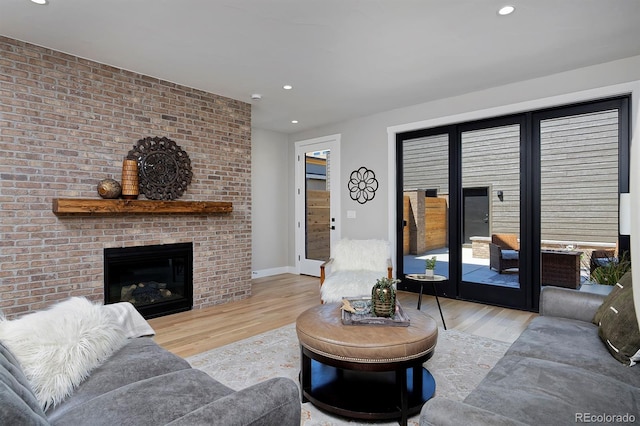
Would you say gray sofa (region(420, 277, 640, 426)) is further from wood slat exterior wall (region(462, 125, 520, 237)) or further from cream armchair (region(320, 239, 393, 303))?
wood slat exterior wall (region(462, 125, 520, 237))

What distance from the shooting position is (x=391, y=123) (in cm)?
516

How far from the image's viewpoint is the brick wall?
10.2 feet

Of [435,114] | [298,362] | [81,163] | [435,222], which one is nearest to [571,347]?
[298,362]

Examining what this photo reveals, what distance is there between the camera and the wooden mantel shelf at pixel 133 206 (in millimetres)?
3246

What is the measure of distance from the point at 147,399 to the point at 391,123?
4.59m

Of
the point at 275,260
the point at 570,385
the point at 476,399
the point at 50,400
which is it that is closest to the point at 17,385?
the point at 50,400

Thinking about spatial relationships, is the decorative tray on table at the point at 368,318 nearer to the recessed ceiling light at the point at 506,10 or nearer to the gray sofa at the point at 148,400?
the gray sofa at the point at 148,400

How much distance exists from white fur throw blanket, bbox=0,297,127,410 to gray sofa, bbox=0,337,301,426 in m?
0.05

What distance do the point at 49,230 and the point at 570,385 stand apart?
154 inches

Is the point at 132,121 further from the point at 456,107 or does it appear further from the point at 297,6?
the point at 456,107

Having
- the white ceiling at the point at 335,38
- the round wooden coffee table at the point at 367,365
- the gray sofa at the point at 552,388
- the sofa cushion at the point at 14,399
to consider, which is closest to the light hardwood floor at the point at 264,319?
the round wooden coffee table at the point at 367,365

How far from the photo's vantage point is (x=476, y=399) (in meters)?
1.40

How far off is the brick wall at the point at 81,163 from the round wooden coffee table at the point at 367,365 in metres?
2.38

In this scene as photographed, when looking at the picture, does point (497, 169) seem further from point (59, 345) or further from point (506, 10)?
point (59, 345)
